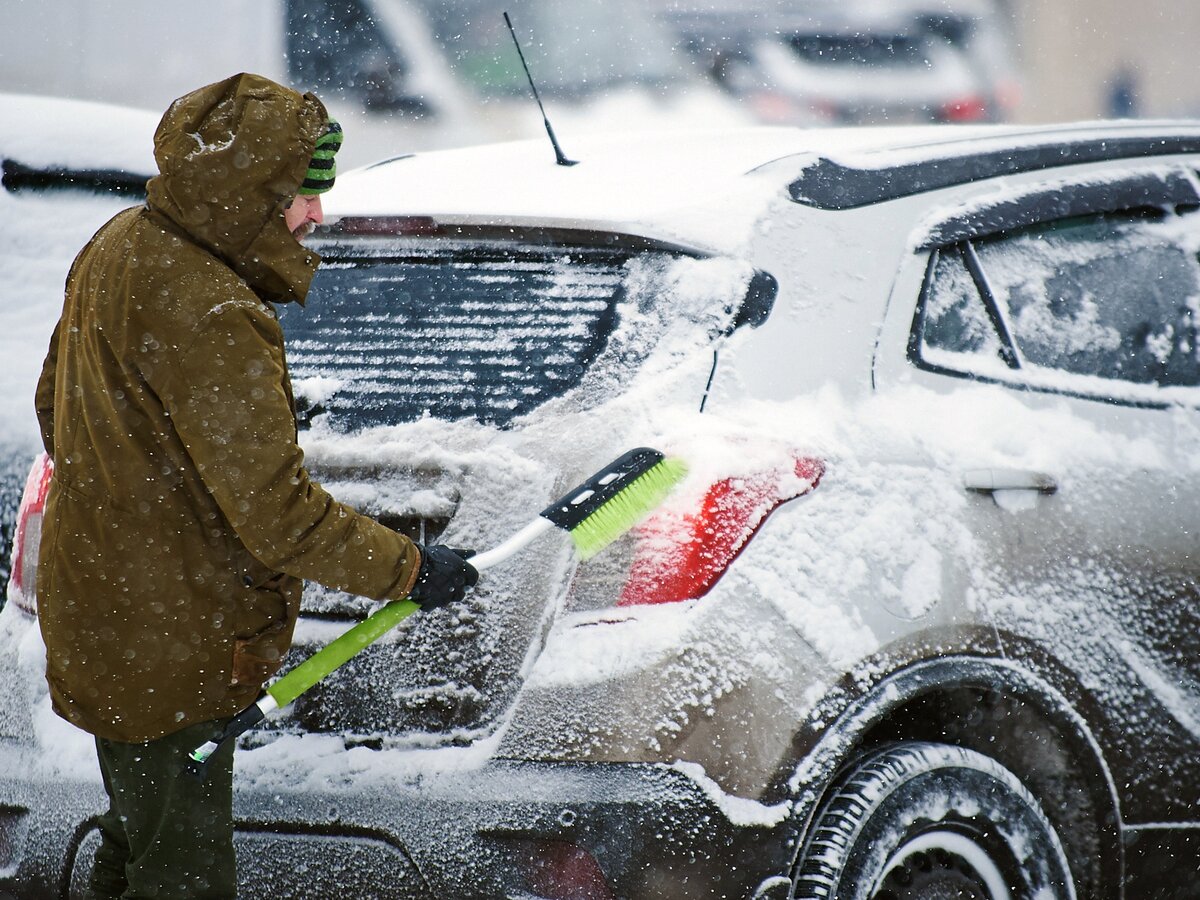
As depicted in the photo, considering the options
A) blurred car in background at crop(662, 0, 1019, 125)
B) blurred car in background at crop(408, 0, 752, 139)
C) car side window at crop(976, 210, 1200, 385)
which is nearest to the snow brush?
car side window at crop(976, 210, 1200, 385)

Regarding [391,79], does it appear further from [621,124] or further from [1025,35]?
[1025,35]

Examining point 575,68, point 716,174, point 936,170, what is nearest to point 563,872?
point 716,174

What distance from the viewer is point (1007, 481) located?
2611 mm

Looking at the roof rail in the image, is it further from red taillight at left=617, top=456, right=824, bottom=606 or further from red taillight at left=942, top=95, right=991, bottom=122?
red taillight at left=942, top=95, right=991, bottom=122

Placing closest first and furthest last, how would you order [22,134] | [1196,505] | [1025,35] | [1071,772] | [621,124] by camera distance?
[1071,772]
[1196,505]
[22,134]
[621,124]
[1025,35]

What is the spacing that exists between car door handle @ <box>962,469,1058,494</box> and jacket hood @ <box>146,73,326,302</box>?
49.1 inches

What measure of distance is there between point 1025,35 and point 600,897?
58.3 feet

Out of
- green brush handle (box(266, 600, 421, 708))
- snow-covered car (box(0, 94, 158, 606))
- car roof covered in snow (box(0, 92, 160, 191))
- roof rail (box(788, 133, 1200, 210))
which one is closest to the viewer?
green brush handle (box(266, 600, 421, 708))

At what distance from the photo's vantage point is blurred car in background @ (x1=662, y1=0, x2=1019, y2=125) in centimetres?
1307

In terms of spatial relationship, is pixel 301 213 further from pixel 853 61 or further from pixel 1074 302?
pixel 853 61

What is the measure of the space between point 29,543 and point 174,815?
748 mm

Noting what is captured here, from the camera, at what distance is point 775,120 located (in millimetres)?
13086

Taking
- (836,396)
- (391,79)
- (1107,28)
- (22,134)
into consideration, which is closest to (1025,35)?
(1107,28)

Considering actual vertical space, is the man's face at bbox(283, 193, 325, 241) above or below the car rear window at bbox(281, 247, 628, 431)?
above
